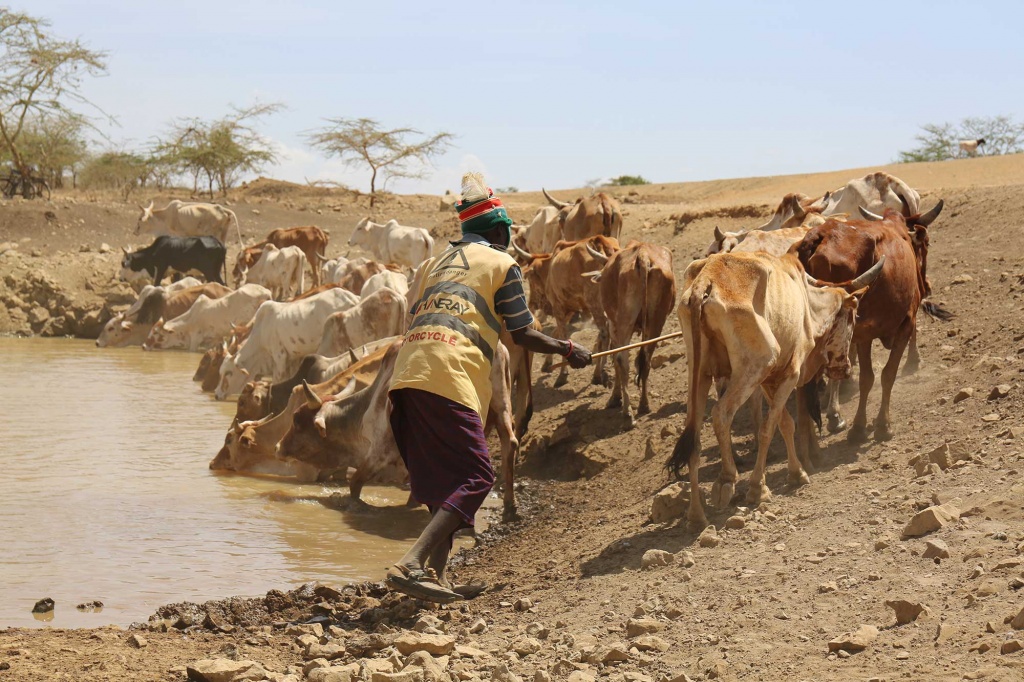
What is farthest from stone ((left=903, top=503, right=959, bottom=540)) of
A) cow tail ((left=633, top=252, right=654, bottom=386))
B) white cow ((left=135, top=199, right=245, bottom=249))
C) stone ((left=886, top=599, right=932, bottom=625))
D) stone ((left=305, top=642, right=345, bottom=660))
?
white cow ((left=135, top=199, right=245, bottom=249))

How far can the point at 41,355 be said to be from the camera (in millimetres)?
21016

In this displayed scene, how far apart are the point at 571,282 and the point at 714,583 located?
24.7 feet

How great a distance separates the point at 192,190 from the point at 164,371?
86.2ft

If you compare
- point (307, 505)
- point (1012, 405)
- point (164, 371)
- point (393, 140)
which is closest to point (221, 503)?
point (307, 505)

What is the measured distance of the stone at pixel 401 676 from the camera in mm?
4828

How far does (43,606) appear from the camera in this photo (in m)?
6.53

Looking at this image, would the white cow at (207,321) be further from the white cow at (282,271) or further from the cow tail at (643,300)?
the cow tail at (643,300)

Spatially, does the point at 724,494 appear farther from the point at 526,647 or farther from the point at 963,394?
the point at 526,647

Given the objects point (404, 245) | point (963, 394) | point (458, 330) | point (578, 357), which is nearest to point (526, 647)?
point (458, 330)

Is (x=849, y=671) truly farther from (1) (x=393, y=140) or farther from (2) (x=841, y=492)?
(1) (x=393, y=140)

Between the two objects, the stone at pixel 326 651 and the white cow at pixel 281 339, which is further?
the white cow at pixel 281 339

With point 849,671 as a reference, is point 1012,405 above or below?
above

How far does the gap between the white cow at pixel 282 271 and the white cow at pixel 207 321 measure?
6.10 ft

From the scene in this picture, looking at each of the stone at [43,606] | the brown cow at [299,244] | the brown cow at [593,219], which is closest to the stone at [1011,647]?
the stone at [43,606]
